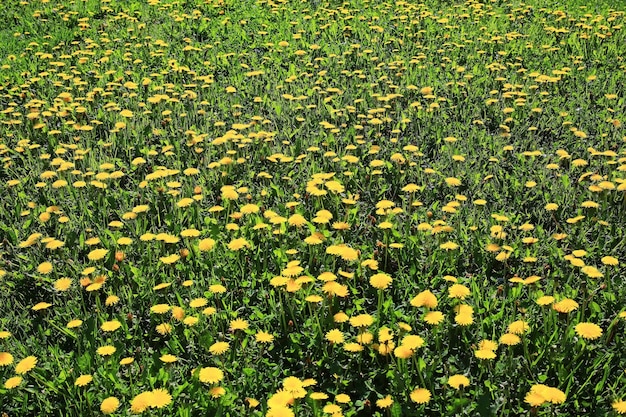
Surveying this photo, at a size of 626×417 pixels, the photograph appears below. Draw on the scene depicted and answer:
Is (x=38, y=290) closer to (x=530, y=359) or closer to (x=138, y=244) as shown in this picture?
(x=138, y=244)

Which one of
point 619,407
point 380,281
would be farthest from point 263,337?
point 619,407

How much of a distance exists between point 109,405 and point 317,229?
5.35 feet

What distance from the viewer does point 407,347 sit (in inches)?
95.6

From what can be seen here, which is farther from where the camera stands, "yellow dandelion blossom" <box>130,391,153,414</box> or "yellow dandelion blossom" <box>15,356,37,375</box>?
"yellow dandelion blossom" <box>15,356,37,375</box>

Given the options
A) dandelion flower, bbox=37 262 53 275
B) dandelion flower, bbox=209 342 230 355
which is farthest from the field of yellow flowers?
dandelion flower, bbox=209 342 230 355

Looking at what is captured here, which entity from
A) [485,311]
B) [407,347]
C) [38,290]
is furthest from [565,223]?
[38,290]

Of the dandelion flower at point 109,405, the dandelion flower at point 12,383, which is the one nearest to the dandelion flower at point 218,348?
the dandelion flower at point 109,405

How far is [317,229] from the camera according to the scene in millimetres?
3576

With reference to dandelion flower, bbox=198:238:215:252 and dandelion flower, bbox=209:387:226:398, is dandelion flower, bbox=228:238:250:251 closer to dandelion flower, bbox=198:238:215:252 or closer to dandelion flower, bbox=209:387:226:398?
dandelion flower, bbox=198:238:215:252

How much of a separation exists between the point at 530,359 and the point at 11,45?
6.94 metres

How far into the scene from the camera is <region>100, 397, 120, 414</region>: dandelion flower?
7.59ft

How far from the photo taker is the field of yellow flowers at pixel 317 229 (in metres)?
2.56

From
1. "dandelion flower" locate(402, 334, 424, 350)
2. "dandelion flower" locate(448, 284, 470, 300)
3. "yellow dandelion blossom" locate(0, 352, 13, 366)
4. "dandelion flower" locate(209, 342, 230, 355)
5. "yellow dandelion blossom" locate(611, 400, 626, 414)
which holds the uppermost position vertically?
"dandelion flower" locate(448, 284, 470, 300)

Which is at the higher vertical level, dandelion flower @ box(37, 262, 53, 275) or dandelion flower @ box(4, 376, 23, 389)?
dandelion flower @ box(37, 262, 53, 275)
